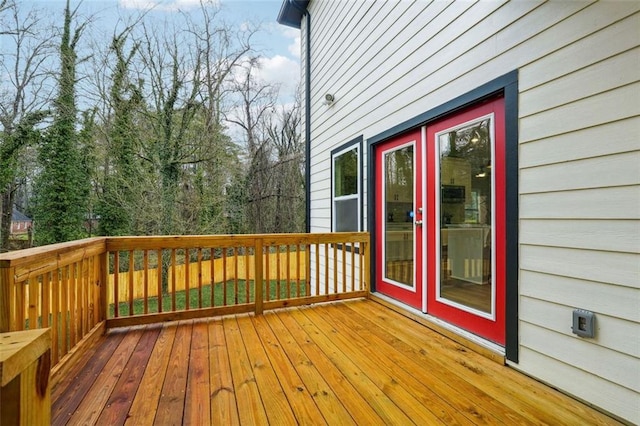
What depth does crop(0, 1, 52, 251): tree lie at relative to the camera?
6.68 meters

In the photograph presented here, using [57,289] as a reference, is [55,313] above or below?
below

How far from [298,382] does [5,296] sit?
153 cm

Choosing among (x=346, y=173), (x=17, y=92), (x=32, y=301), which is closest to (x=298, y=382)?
(x=32, y=301)

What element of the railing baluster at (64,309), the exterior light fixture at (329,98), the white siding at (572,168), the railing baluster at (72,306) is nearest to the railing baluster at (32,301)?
the railing baluster at (64,309)

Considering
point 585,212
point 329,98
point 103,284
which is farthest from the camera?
point 329,98

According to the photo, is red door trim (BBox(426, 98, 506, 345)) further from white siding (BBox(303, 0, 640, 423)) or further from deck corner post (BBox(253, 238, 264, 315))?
deck corner post (BBox(253, 238, 264, 315))

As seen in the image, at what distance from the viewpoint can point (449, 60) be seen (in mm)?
2463

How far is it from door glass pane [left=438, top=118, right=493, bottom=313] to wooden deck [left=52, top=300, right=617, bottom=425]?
44cm

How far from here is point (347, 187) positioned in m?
4.24

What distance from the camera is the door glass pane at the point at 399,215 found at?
3021mm

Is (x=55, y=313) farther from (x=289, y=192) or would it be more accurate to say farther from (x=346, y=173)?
(x=289, y=192)

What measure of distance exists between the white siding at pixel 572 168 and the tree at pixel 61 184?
386 inches

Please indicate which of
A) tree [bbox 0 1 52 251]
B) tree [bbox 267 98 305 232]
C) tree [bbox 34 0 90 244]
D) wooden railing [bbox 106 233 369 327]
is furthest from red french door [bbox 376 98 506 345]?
tree [bbox 34 0 90 244]

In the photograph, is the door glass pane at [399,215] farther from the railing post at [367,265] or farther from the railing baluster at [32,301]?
the railing baluster at [32,301]
